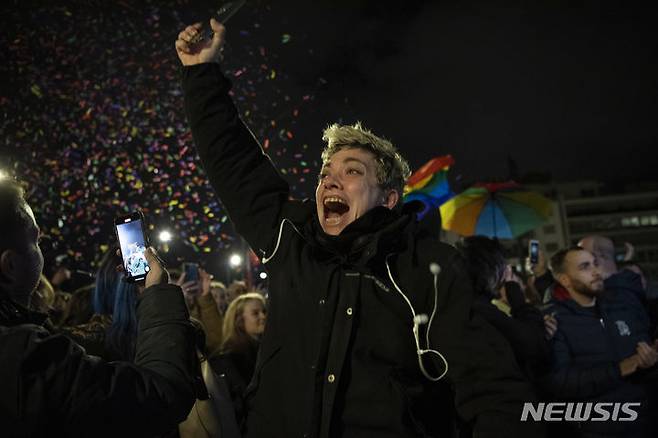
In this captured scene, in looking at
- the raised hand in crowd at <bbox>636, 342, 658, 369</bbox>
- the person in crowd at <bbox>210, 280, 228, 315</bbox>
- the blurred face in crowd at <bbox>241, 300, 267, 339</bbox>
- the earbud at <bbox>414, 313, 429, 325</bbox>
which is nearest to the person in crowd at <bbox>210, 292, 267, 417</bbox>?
the blurred face in crowd at <bbox>241, 300, 267, 339</bbox>

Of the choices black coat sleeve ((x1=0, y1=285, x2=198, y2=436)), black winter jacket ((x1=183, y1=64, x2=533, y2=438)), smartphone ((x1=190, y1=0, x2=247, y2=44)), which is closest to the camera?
black coat sleeve ((x1=0, y1=285, x2=198, y2=436))

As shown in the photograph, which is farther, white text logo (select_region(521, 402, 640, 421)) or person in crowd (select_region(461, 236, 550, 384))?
white text logo (select_region(521, 402, 640, 421))

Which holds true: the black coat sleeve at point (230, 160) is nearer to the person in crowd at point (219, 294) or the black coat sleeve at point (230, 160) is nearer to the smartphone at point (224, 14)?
the smartphone at point (224, 14)

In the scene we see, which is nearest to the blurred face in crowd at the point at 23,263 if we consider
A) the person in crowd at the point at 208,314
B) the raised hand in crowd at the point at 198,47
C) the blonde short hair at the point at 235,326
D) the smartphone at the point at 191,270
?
the raised hand in crowd at the point at 198,47

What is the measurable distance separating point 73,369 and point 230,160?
1.49m

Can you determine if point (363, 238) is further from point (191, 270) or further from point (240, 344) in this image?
point (191, 270)

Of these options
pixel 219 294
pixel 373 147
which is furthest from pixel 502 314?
pixel 219 294

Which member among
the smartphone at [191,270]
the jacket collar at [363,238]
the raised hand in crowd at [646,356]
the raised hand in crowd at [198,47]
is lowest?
the raised hand in crowd at [646,356]

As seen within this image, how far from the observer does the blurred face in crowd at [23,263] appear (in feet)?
5.71

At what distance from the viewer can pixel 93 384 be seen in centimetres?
162

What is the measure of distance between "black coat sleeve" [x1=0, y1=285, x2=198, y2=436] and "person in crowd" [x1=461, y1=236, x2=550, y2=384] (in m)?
2.67

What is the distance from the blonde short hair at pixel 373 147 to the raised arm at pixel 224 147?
0.43 metres

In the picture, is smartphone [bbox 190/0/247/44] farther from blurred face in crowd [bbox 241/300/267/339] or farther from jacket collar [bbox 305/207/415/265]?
blurred face in crowd [bbox 241/300/267/339]

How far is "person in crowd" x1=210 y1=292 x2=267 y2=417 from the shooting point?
4180 mm
